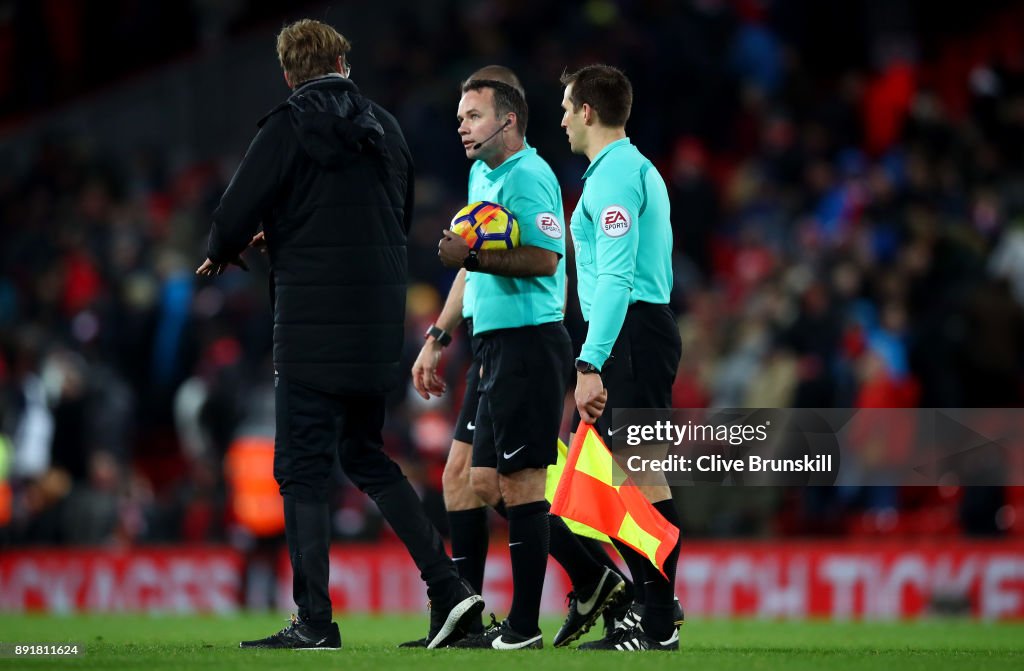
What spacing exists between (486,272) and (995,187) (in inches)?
367

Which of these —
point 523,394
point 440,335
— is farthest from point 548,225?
point 440,335

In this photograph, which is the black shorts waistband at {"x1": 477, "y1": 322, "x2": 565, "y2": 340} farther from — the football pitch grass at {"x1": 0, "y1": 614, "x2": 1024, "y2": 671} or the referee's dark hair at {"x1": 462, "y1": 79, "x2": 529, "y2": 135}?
the football pitch grass at {"x1": 0, "y1": 614, "x2": 1024, "y2": 671}

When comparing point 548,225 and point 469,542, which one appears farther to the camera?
point 469,542

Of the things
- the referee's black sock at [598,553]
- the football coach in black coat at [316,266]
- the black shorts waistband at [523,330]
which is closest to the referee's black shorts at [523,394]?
the black shorts waistband at [523,330]

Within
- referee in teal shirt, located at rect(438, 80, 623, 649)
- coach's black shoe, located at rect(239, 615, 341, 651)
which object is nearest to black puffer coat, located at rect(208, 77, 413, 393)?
referee in teal shirt, located at rect(438, 80, 623, 649)

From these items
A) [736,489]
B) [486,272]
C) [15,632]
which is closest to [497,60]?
[736,489]

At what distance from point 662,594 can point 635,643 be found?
238mm

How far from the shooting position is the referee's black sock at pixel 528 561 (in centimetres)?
716

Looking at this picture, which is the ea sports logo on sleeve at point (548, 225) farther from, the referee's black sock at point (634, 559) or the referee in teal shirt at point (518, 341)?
the referee's black sock at point (634, 559)

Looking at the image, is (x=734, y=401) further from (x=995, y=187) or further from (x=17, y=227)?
(x=17, y=227)

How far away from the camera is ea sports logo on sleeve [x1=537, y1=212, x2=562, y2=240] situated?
7.32 m

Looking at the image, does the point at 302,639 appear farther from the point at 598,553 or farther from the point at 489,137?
the point at 489,137

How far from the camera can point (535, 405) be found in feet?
23.5

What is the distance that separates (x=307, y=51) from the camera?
7.09 metres
